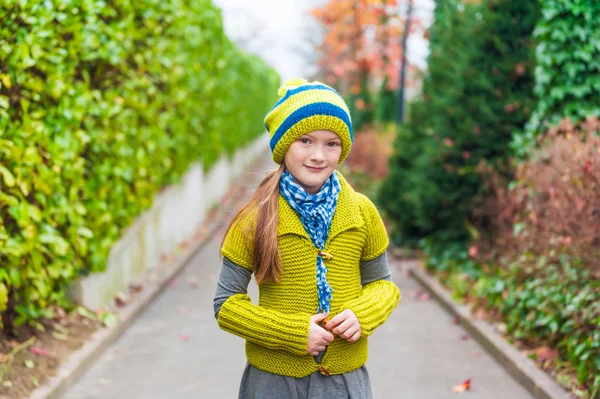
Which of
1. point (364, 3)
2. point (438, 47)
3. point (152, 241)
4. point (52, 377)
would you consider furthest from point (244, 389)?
point (364, 3)

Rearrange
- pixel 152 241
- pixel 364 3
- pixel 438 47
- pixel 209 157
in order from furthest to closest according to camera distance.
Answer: pixel 364 3
pixel 209 157
pixel 438 47
pixel 152 241

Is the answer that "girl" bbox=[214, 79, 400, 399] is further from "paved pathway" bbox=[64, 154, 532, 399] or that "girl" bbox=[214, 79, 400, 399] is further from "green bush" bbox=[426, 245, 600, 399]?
"green bush" bbox=[426, 245, 600, 399]

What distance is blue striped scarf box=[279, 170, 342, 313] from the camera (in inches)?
104

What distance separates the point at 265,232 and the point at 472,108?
20.1 feet

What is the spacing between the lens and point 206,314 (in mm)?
7172

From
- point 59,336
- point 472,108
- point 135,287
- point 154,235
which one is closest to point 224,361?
point 59,336

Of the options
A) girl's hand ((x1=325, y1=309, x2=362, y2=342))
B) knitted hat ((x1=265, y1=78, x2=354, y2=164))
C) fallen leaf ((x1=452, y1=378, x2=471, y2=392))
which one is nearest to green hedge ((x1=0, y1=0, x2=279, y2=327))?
knitted hat ((x1=265, y1=78, x2=354, y2=164))

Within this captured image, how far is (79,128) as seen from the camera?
5977mm

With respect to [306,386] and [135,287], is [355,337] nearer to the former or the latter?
[306,386]

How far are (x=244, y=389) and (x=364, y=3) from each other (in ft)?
57.9

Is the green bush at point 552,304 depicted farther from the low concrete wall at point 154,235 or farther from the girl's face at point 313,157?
the low concrete wall at point 154,235

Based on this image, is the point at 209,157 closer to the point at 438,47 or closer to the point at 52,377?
the point at 438,47

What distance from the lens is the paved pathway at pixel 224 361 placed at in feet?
16.7

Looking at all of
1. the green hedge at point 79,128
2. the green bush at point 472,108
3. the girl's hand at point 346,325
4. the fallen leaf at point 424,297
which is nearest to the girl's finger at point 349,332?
the girl's hand at point 346,325
